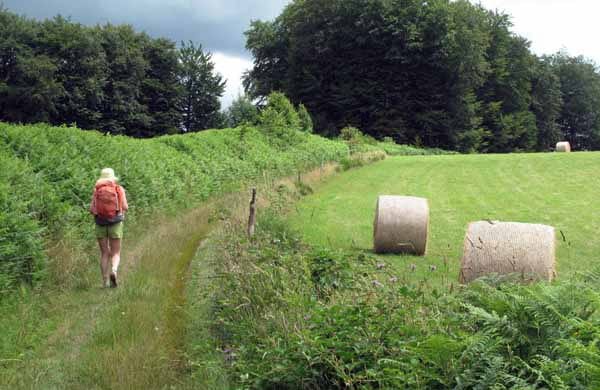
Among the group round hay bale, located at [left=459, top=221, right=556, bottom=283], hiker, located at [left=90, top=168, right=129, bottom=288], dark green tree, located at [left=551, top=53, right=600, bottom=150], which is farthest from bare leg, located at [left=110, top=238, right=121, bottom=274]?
dark green tree, located at [left=551, top=53, right=600, bottom=150]

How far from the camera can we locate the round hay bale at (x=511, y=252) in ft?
28.8

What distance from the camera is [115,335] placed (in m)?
7.48

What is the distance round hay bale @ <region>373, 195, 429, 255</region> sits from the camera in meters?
12.4

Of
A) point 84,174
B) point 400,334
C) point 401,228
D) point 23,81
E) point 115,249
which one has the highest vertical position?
point 23,81

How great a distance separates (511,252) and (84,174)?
27.8 ft

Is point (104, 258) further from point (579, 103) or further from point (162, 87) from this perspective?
point (579, 103)

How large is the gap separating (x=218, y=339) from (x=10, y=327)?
2761mm

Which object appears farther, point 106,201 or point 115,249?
point 115,249

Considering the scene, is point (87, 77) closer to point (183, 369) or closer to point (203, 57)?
point (203, 57)

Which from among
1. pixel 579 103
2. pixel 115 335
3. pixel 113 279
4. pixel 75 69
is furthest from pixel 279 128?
pixel 579 103

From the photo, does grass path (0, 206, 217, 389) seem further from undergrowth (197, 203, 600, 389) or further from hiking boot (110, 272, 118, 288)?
undergrowth (197, 203, 600, 389)

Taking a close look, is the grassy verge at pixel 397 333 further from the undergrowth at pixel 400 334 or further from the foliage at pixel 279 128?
the foliage at pixel 279 128

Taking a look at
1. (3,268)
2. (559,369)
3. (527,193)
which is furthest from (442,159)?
(559,369)

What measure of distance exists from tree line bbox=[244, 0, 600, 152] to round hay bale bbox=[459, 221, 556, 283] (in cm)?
5519
